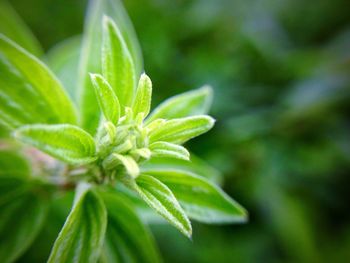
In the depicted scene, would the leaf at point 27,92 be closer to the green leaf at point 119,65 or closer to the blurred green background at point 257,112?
the green leaf at point 119,65

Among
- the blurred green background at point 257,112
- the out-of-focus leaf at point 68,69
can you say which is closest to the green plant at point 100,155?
the out-of-focus leaf at point 68,69

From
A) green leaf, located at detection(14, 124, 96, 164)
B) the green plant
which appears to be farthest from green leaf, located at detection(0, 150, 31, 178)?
green leaf, located at detection(14, 124, 96, 164)

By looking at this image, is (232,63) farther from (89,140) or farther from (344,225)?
(89,140)

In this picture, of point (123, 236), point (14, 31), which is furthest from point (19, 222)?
point (14, 31)

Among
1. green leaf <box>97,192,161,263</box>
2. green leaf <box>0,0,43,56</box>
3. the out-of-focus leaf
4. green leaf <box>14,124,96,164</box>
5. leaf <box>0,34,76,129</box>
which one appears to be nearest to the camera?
green leaf <box>14,124,96,164</box>

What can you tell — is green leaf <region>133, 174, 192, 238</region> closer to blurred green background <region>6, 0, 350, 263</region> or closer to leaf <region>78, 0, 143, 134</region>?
leaf <region>78, 0, 143, 134</region>

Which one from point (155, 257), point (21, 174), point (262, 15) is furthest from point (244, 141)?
point (21, 174)
